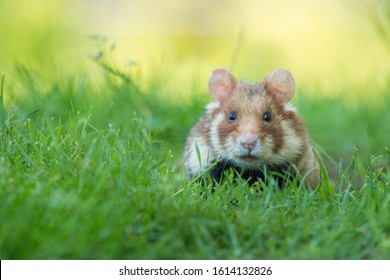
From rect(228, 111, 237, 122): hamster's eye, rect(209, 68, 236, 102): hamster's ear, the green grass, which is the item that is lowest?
the green grass

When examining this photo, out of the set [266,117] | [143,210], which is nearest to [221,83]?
[266,117]

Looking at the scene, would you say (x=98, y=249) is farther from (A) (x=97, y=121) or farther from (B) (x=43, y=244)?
(A) (x=97, y=121)

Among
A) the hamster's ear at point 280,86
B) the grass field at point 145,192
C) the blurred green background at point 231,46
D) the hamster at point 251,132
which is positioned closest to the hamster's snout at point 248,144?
the hamster at point 251,132

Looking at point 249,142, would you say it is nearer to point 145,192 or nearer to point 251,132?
point 251,132

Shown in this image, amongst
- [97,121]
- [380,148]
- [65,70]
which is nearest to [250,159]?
[97,121]

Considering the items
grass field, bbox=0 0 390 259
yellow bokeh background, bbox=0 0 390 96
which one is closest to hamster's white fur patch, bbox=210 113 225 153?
grass field, bbox=0 0 390 259

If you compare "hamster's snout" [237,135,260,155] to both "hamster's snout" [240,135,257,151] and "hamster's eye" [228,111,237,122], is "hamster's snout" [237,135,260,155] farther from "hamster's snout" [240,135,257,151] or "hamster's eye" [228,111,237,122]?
"hamster's eye" [228,111,237,122]
